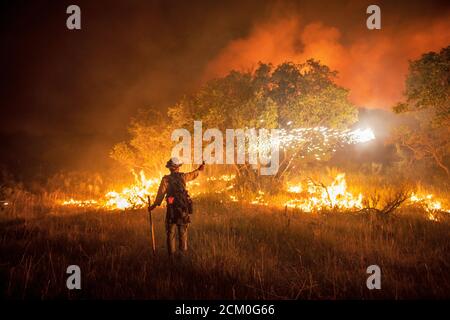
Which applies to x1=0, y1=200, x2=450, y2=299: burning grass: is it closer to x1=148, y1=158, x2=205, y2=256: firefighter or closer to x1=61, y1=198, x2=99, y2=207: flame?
x1=148, y1=158, x2=205, y2=256: firefighter

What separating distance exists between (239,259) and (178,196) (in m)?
2.13

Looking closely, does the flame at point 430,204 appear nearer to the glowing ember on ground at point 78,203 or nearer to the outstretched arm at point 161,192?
the outstretched arm at point 161,192

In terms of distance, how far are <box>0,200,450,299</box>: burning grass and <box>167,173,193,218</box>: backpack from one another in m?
1.09

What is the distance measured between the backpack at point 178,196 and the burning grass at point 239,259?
3.56ft

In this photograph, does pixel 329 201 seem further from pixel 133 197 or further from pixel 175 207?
pixel 133 197

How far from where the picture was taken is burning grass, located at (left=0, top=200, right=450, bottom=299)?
5.00m

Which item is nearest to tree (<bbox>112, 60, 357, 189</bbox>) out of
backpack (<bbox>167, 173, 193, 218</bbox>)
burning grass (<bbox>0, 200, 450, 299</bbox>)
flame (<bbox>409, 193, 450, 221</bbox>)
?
flame (<bbox>409, 193, 450, 221</bbox>)

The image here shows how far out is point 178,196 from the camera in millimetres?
6902

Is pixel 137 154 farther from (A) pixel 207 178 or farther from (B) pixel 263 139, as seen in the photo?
(B) pixel 263 139

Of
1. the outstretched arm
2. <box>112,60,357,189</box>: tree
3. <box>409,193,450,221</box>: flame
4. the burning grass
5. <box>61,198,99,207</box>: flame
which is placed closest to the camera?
the burning grass

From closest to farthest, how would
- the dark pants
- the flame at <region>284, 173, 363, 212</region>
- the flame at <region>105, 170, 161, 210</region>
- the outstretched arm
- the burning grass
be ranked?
1. the burning grass
2. the dark pants
3. the outstretched arm
4. the flame at <region>284, 173, 363, 212</region>
5. the flame at <region>105, 170, 161, 210</region>

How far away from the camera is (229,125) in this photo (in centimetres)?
1694
